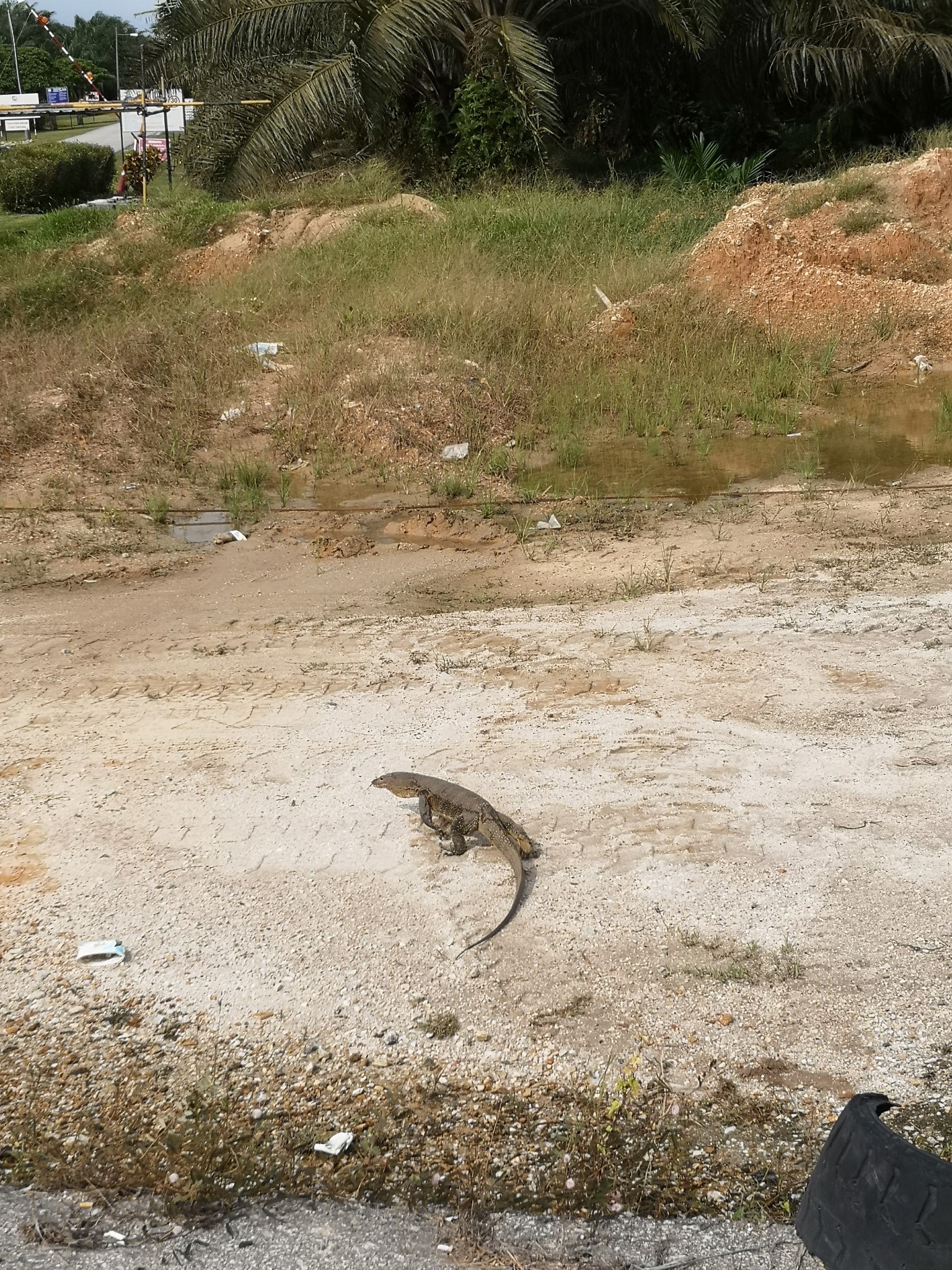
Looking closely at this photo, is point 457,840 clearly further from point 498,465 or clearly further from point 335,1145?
point 498,465

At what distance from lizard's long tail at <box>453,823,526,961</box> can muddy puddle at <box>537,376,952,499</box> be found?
474 cm

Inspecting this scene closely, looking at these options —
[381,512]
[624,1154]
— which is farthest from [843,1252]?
[381,512]

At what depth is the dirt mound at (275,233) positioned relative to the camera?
13.3 meters

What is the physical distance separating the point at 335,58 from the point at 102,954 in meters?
13.2

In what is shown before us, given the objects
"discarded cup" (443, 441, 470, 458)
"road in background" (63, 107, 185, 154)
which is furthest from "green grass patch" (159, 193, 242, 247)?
"road in background" (63, 107, 185, 154)

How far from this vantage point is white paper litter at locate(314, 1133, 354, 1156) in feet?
8.83

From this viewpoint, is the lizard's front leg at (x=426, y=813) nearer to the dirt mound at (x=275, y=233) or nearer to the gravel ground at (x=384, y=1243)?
the gravel ground at (x=384, y=1243)

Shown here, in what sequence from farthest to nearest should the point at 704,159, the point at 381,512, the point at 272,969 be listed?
the point at 704,159 → the point at 381,512 → the point at 272,969

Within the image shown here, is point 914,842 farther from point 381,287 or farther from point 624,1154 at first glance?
point 381,287

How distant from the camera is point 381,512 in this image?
793cm

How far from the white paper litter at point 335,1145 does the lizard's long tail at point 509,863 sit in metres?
0.68

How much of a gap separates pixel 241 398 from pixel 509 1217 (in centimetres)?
795

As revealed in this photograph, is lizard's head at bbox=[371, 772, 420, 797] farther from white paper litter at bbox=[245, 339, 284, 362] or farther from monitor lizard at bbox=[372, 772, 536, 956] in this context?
white paper litter at bbox=[245, 339, 284, 362]

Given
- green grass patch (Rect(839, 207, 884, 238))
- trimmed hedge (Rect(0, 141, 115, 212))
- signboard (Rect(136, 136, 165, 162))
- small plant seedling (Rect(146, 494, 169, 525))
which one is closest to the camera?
small plant seedling (Rect(146, 494, 169, 525))
